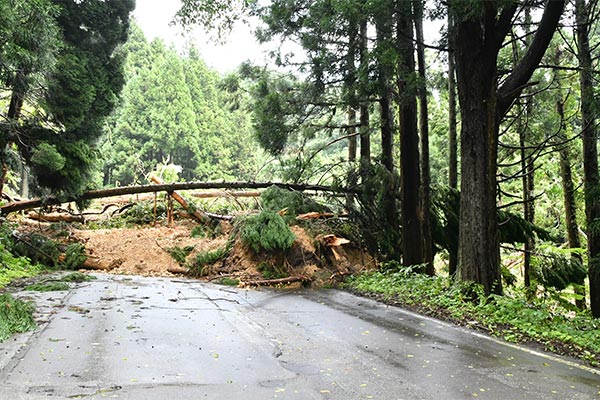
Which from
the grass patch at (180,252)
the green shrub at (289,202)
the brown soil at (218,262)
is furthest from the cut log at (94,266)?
the green shrub at (289,202)

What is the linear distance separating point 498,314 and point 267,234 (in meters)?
5.96

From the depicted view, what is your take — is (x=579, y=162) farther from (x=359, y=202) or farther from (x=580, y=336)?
(x=580, y=336)

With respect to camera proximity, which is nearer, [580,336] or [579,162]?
[580,336]

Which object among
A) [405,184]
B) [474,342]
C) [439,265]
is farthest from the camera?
[439,265]

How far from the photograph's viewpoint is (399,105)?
35.8 feet

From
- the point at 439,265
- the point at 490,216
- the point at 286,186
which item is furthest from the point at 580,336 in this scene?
the point at 439,265

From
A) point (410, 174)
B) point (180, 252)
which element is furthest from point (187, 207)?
point (410, 174)

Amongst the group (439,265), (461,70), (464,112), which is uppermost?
(461,70)

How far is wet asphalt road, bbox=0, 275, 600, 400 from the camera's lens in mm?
3855

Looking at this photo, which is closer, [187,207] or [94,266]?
[94,266]

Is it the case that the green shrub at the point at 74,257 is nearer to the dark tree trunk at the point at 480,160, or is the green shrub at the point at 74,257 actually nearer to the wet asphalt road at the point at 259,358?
the wet asphalt road at the point at 259,358

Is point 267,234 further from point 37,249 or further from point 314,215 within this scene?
point 37,249

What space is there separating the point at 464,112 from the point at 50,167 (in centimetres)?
855

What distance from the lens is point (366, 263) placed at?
1277 cm
